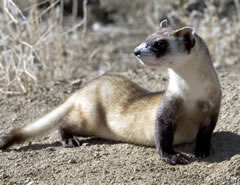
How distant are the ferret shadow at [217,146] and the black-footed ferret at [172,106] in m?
0.05

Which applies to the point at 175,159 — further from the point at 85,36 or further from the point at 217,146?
the point at 85,36

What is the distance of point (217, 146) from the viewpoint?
322 cm

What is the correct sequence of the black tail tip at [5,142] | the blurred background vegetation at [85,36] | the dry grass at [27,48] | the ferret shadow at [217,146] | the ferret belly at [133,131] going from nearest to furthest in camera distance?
1. the ferret shadow at [217,146]
2. the ferret belly at [133,131]
3. the black tail tip at [5,142]
4. the dry grass at [27,48]
5. the blurred background vegetation at [85,36]

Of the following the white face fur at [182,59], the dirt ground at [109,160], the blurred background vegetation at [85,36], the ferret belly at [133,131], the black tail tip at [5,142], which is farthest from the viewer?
the blurred background vegetation at [85,36]

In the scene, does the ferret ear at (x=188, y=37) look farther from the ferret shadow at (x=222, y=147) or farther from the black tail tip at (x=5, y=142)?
the black tail tip at (x=5, y=142)

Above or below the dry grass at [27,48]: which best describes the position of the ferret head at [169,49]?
above

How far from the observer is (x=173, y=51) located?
2.95 metres

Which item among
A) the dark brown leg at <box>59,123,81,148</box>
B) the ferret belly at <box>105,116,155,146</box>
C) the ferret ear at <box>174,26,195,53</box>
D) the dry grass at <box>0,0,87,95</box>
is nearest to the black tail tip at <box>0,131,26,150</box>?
the dark brown leg at <box>59,123,81,148</box>

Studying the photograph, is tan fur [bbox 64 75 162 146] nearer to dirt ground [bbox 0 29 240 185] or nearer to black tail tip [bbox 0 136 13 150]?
dirt ground [bbox 0 29 240 185]

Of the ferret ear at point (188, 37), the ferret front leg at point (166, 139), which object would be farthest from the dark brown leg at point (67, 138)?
the ferret ear at point (188, 37)

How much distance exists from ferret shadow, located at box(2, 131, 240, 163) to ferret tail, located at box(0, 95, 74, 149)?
0.23 feet

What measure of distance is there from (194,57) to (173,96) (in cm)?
29

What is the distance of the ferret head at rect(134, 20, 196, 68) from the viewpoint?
290 cm

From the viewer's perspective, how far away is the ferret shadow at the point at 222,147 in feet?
9.90
